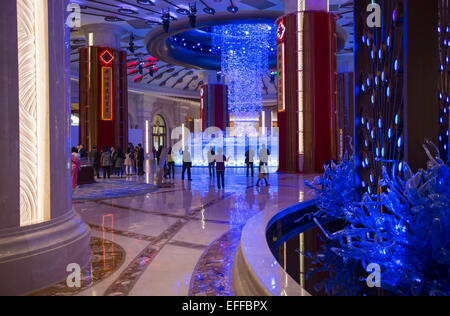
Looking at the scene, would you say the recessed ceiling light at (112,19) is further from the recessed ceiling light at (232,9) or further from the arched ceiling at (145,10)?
the recessed ceiling light at (232,9)

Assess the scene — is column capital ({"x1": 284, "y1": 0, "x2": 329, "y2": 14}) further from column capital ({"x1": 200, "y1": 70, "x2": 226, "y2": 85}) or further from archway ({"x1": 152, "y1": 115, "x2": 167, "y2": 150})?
archway ({"x1": 152, "y1": 115, "x2": 167, "y2": 150})

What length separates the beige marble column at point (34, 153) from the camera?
2.42 meters

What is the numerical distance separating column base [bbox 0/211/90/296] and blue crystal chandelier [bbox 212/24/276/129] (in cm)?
1447

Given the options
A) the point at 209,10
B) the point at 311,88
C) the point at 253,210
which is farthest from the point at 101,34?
the point at 253,210

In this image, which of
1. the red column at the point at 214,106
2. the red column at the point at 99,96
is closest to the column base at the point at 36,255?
the red column at the point at 99,96

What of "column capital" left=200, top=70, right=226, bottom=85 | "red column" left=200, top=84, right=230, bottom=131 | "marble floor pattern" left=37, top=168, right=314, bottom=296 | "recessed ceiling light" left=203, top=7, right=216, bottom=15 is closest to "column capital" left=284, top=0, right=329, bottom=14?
"recessed ceiling light" left=203, top=7, right=216, bottom=15

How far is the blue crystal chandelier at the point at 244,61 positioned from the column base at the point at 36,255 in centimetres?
1447

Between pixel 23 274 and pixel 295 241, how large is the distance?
8.36ft

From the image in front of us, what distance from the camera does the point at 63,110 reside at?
9.50 ft

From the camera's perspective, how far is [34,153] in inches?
104

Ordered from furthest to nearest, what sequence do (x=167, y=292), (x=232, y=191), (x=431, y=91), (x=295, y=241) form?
(x=232, y=191)
(x=295, y=241)
(x=431, y=91)
(x=167, y=292)

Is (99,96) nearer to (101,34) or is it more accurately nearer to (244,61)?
(101,34)

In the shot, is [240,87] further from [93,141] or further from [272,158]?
[93,141]

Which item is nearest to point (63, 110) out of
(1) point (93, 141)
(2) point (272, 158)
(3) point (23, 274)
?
(3) point (23, 274)
